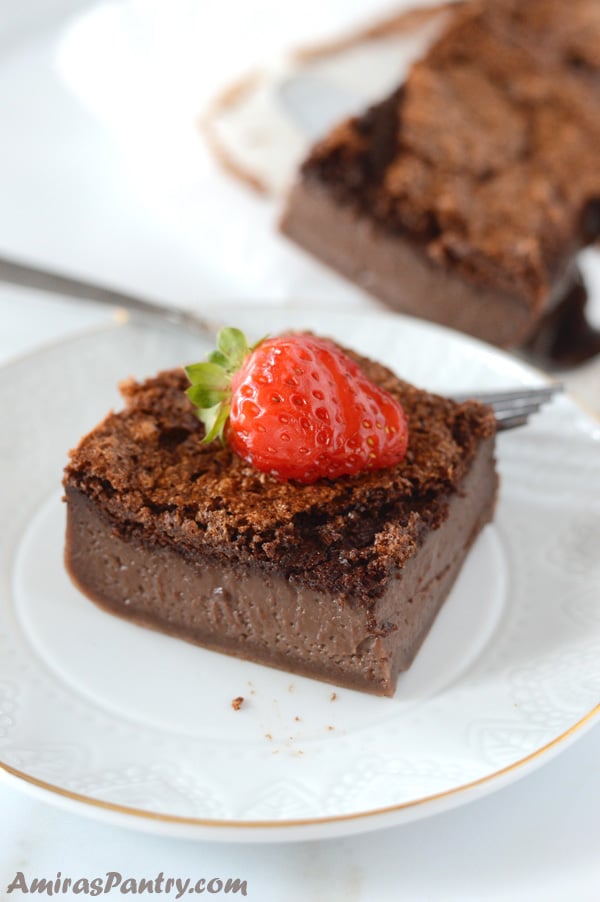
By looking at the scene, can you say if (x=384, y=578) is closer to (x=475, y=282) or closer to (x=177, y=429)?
(x=177, y=429)

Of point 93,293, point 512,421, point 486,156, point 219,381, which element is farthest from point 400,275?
point 219,381

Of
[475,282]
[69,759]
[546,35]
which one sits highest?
[546,35]

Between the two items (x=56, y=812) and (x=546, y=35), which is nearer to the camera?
(x=56, y=812)

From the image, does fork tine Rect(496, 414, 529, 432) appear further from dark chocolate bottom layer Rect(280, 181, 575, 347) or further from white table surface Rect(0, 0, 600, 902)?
dark chocolate bottom layer Rect(280, 181, 575, 347)

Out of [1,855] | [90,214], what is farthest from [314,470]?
[90,214]

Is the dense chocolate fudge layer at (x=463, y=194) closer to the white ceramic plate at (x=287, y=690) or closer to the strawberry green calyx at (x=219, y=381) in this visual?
the white ceramic plate at (x=287, y=690)

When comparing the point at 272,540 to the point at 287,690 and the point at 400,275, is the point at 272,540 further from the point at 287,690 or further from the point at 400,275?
the point at 400,275

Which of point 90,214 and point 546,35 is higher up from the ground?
point 546,35

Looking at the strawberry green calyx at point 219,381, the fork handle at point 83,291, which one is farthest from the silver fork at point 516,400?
the fork handle at point 83,291
